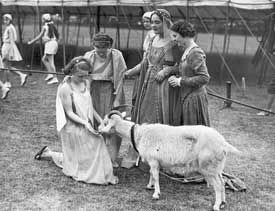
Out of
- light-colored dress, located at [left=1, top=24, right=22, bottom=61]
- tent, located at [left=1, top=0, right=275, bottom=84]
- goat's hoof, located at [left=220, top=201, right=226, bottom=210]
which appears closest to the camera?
goat's hoof, located at [left=220, top=201, right=226, bottom=210]

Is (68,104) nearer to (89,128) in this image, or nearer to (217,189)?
(89,128)

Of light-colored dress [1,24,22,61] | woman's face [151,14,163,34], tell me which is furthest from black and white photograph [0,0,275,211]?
light-colored dress [1,24,22,61]

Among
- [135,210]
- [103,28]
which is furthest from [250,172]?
[103,28]

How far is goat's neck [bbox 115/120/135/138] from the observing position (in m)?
4.24

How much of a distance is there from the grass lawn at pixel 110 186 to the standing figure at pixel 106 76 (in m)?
0.74

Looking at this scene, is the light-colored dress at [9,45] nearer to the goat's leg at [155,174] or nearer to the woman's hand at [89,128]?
the woman's hand at [89,128]

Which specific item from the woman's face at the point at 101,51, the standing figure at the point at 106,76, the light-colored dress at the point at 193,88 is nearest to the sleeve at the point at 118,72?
the standing figure at the point at 106,76

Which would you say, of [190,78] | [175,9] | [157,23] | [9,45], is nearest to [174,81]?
[190,78]

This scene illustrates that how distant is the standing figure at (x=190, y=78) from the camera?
411 cm

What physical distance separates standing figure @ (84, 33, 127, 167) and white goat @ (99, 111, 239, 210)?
765mm

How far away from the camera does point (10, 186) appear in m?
4.30

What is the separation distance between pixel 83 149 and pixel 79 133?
0.58 feet

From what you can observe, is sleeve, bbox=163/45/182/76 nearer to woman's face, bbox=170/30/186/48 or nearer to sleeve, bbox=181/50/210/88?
woman's face, bbox=170/30/186/48

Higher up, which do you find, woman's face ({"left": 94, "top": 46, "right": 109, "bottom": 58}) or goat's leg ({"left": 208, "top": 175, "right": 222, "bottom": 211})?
woman's face ({"left": 94, "top": 46, "right": 109, "bottom": 58})
